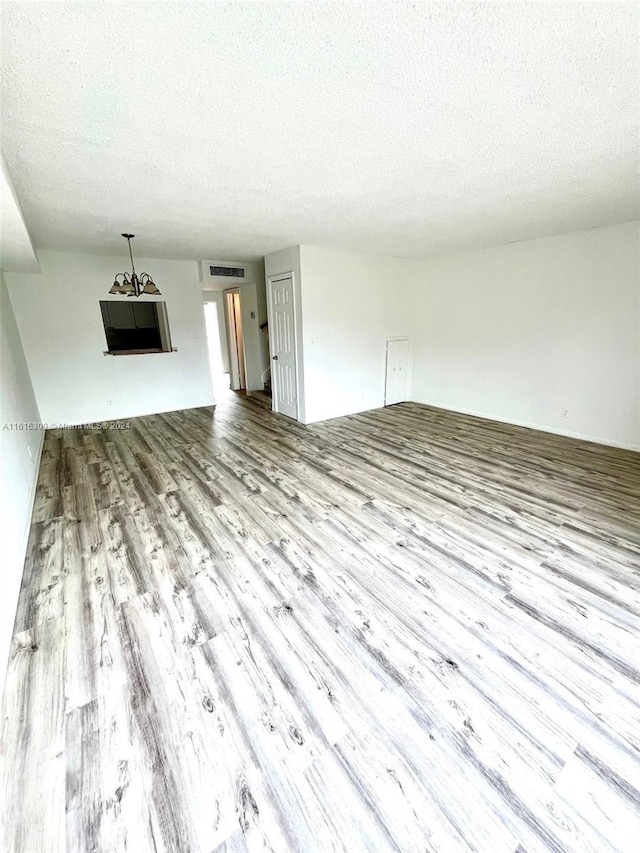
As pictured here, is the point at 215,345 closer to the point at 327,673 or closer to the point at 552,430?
the point at 552,430

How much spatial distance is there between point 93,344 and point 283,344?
120 inches

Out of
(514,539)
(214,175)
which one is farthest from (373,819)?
(214,175)

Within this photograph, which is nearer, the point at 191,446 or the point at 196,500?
the point at 196,500

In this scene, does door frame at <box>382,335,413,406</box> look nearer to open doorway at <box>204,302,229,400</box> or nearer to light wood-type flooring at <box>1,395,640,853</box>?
light wood-type flooring at <box>1,395,640,853</box>

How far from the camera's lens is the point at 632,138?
2.13 m

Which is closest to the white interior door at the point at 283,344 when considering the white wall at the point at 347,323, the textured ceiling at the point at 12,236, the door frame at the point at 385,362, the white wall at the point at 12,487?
the white wall at the point at 347,323

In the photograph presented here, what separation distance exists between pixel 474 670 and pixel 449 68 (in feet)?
8.92

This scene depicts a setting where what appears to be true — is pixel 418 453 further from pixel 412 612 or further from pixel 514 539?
pixel 412 612

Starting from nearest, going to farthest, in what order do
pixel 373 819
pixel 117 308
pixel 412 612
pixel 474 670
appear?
pixel 373 819, pixel 474 670, pixel 412 612, pixel 117 308

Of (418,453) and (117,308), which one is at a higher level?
(117,308)

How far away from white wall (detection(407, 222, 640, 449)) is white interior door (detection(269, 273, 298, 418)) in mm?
2598

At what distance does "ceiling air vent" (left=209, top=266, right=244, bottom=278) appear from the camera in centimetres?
648

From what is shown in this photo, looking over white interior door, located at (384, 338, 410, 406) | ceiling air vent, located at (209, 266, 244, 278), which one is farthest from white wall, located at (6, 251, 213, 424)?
white interior door, located at (384, 338, 410, 406)

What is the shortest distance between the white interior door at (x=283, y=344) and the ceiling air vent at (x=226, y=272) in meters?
1.34
